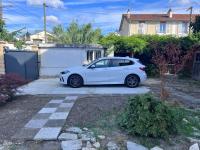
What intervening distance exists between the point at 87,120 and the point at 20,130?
1.64 meters

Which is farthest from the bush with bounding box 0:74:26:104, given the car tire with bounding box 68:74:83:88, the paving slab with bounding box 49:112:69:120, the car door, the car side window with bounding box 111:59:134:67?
the car side window with bounding box 111:59:134:67

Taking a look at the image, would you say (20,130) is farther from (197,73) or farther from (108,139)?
(197,73)

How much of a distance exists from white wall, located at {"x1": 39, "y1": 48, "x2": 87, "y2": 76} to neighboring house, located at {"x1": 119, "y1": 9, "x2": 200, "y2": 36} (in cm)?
2765

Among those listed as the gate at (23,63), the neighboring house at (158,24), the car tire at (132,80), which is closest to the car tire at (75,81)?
the car tire at (132,80)

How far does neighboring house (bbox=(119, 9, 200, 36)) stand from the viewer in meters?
45.7

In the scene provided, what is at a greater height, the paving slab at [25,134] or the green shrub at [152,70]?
the green shrub at [152,70]

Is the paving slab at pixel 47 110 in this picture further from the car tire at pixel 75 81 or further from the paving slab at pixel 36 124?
the car tire at pixel 75 81

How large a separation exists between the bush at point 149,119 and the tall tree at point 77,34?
26.0m

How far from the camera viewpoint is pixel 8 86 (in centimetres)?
955

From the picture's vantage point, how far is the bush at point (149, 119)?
18.4 ft

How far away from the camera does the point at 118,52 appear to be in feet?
70.0

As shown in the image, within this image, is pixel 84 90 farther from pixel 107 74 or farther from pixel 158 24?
pixel 158 24

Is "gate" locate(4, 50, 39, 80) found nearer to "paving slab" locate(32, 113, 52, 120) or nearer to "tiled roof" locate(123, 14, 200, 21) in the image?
"paving slab" locate(32, 113, 52, 120)

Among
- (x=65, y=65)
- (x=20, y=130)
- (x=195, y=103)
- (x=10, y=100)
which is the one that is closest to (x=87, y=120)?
(x=20, y=130)
